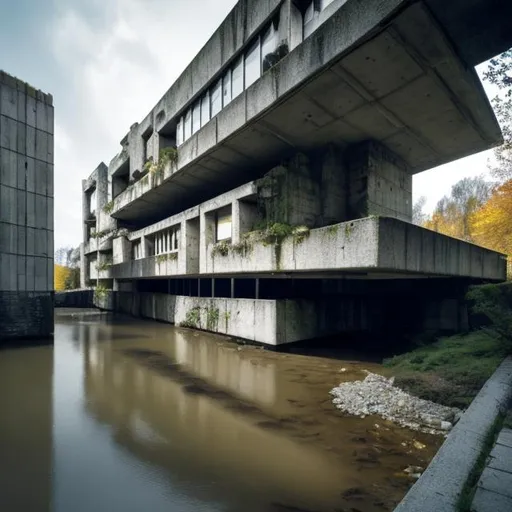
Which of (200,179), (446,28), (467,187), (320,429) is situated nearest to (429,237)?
(446,28)

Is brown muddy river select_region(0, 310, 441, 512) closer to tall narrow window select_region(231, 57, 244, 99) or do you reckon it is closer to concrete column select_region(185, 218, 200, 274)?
concrete column select_region(185, 218, 200, 274)

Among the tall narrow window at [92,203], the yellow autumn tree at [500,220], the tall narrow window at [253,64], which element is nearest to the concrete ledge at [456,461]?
the tall narrow window at [253,64]

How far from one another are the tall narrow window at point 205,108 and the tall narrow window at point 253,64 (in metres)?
3.08

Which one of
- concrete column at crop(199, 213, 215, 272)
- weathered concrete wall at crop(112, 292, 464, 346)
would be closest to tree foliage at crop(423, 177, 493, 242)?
weathered concrete wall at crop(112, 292, 464, 346)

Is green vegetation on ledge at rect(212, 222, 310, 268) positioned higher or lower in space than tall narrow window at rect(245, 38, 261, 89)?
lower

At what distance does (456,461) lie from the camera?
12.0 ft

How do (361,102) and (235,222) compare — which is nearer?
(361,102)

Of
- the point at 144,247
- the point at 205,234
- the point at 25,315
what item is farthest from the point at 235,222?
the point at 144,247

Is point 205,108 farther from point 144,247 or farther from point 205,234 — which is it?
point 144,247

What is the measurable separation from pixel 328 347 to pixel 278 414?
23.8ft

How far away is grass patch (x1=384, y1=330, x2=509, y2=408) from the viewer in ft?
Result: 22.6

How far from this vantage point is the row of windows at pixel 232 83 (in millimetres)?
11664

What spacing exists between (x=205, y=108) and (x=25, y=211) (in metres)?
9.55

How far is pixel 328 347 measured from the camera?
13336 millimetres
